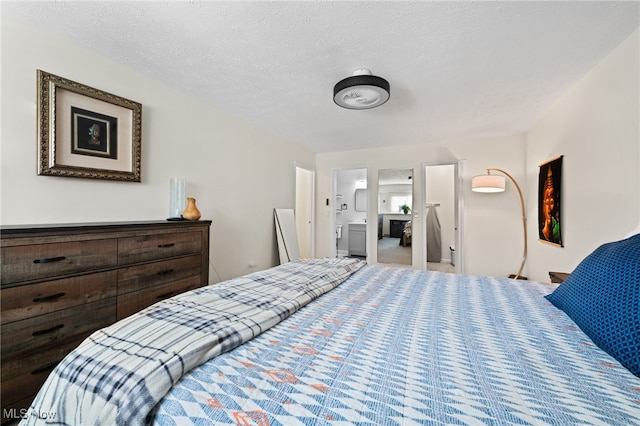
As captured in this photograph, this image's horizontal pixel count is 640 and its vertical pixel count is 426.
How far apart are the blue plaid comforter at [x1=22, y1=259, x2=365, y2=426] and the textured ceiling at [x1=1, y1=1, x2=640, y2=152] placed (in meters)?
1.76

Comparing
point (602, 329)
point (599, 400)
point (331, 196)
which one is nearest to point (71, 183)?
point (599, 400)

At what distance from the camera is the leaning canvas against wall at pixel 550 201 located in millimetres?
2812

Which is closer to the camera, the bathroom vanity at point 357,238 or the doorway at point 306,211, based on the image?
the doorway at point 306,211

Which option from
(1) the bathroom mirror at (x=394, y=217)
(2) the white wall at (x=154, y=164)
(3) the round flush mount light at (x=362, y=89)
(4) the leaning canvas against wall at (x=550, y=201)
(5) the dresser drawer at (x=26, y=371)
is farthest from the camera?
(1) the bathroom mirror at (x=394, y=217)

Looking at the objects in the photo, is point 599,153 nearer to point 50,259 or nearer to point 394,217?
point 394,217

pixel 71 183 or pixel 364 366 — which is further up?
pixel 71 183

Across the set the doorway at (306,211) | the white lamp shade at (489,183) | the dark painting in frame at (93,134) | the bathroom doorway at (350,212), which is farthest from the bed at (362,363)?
the bathroom doorway at (350,212)

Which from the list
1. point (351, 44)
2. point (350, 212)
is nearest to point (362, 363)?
point (351, 44)

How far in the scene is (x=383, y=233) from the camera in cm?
507

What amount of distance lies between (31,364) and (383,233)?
4.67 m

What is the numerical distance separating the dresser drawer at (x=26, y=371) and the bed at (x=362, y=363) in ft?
3.15

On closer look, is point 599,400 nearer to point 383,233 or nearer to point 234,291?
point 234,291

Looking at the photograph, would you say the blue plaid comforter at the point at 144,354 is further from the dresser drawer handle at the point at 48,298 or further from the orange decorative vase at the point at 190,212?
the orange decorative vase at the point at 190,212

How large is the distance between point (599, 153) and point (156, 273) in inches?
151
